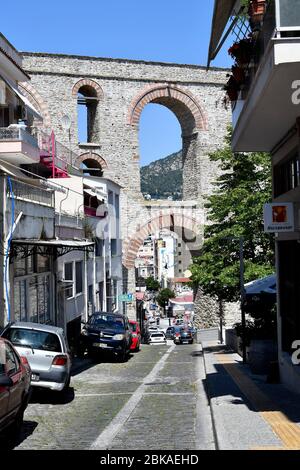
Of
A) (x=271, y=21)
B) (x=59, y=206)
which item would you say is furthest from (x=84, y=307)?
(x=271, y=21)

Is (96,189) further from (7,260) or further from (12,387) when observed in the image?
(12,387)

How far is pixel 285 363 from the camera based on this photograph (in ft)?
42.0

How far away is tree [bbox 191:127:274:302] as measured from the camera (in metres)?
24.1

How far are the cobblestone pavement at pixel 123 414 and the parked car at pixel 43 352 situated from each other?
41 cm

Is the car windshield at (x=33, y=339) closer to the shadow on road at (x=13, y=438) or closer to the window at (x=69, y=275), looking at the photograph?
the shadow on road at (x=13, y=438)

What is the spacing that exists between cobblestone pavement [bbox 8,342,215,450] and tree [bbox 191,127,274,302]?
23.4 ft

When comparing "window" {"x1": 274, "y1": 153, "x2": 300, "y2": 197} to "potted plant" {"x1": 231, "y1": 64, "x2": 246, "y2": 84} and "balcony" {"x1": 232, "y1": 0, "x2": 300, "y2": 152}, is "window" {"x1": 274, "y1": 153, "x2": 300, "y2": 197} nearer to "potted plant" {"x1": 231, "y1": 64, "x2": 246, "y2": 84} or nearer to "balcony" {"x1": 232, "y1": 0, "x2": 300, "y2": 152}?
"balcony" {"x1": 232, "y1": 0, "x2": 300, "y2": 152}

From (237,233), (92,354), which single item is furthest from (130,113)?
(92,354)

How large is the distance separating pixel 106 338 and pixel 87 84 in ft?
67.6

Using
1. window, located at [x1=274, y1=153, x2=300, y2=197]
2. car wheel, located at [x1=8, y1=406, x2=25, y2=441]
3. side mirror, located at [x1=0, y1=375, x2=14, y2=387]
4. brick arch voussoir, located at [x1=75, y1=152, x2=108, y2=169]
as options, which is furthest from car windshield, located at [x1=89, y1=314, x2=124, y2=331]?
brick arch voussoir, located at [x1=75, y1=152, x2=108, y2=169]

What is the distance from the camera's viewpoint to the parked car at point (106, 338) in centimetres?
2138

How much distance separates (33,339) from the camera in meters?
12.4

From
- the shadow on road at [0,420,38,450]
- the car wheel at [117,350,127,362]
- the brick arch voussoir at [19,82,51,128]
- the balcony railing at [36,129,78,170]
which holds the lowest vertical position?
the car wheel at [117,350,127,362]

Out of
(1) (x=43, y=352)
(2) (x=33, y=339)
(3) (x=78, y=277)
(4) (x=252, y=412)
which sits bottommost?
(4) (x=252, y=412)
